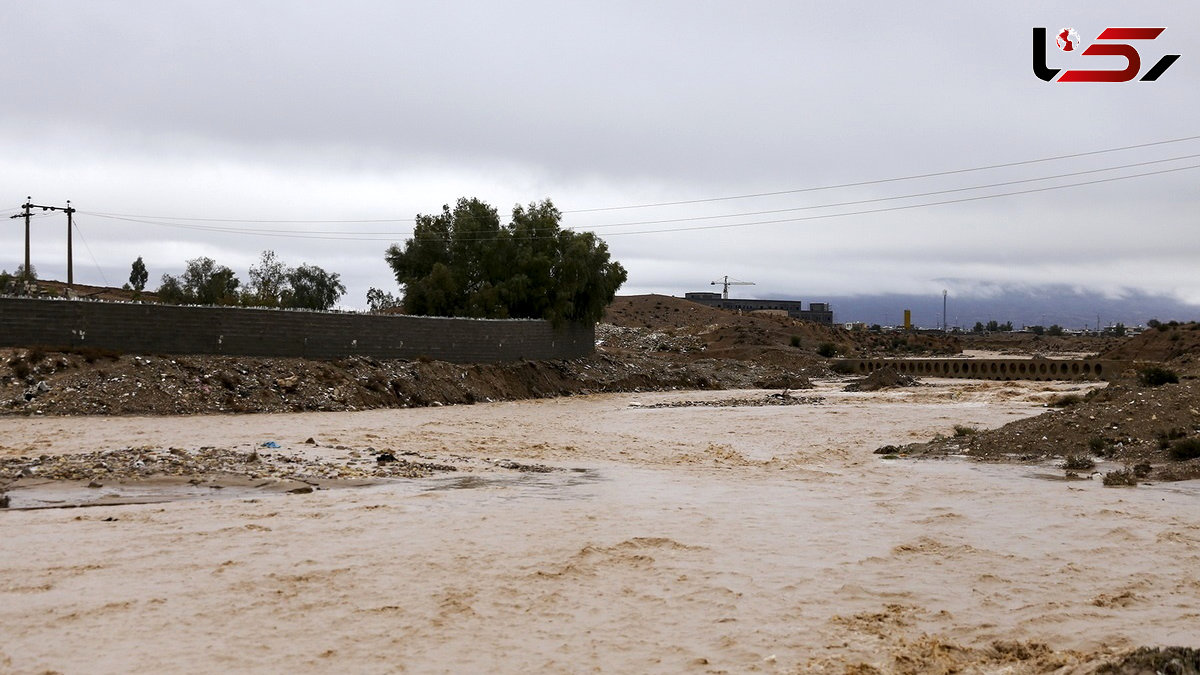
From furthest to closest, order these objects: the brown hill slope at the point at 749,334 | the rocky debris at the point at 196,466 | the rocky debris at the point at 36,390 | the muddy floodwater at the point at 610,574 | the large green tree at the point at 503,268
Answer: the brown hill slope at the point at 749,334
the large green tree at the point at 503,268
the rocky debris at the point at 36,390
the rocky debris at the point at 196,466
the muddy floodwater at the point at 610,574

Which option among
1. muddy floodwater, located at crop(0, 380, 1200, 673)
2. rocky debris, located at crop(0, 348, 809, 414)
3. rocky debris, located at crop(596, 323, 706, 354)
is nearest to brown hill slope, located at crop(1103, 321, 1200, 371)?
rocky debris, located at crop(596, 323, 706, 354)

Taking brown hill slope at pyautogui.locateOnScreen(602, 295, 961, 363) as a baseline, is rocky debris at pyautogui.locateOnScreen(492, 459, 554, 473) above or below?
below

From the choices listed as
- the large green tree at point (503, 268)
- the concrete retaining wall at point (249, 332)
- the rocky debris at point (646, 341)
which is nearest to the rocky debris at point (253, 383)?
the concrete retaining wall at point (249, 332)

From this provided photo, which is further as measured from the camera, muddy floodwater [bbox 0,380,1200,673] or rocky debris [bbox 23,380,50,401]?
rocky debris [bbox 23,380,50,401]

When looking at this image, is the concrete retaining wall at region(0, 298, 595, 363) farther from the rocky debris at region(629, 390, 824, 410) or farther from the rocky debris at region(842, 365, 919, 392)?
the rocky debris at region(842, 365, 919, 392)

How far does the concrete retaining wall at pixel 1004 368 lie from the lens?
7056 cm

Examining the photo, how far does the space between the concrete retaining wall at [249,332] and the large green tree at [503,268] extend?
682 centimetres

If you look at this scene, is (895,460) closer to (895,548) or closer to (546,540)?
(895,548)

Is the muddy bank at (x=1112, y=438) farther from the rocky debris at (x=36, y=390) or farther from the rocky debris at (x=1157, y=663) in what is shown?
the rocky debris at (x=36, y=390)

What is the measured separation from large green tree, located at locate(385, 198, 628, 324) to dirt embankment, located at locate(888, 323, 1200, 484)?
35327 millimetres

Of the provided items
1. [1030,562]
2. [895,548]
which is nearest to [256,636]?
[895,548]

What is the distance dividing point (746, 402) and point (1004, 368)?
114ft

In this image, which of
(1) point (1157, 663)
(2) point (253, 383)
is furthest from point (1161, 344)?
(1) point (1157, 663)

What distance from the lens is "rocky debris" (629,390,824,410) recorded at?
47.5 meters
